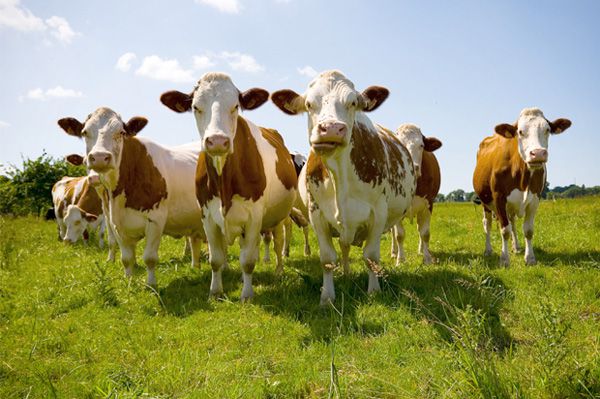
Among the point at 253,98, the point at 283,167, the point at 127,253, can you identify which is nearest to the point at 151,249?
the point at 127,253

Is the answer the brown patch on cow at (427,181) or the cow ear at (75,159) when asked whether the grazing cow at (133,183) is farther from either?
the brown patch on cow at (427,181)

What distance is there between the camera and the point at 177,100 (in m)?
6.27

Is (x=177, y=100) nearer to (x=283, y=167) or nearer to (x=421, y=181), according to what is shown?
(x=283, y=167)

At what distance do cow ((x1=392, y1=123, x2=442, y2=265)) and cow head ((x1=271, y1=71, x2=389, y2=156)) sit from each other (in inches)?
149

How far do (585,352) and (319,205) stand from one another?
3.33 m

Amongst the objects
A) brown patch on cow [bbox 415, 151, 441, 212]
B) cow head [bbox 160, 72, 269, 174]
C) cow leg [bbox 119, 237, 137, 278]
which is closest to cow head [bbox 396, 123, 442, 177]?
brown patch on cow [bbox 415, 151, 441, 212]

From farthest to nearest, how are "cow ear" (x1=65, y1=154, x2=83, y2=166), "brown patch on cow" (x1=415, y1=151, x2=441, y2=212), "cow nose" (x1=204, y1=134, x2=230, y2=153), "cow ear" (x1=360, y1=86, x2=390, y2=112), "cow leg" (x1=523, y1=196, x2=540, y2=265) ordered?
"cow ear" (x1=65, y1=154, x2=83, y2=166) → "brown patch on cow" (x1=415, y1=151, x2=441, y2=212) → "cow leg" (x1=523, y1=196, x2=540, y2=265) → "cow ear" (x1=360, y1=86, x2=390, y2=112) → "cow nose" (x1=204, y1=134, x2=230, y2=153)

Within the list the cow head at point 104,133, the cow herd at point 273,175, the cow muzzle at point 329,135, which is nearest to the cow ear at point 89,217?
the cow herd at point 273,175

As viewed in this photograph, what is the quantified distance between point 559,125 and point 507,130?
0.88 metres

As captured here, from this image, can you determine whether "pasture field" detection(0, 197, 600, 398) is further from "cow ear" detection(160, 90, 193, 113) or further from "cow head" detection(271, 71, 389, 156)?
"cow ear" detection(160, 90, 193, 113)

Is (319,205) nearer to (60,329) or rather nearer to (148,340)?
(148,340)

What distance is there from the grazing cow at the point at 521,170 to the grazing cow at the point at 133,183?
5719 mm

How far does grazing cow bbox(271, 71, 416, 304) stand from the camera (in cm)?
527

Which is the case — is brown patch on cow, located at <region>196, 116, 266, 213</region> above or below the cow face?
above
